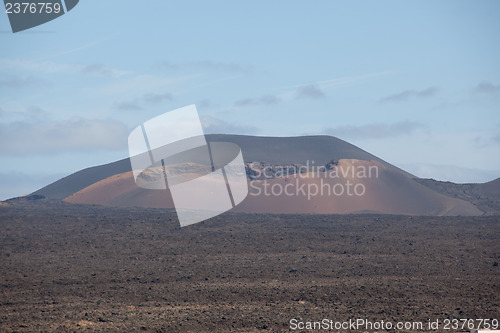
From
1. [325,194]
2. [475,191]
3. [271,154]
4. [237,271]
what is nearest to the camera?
[237,271]

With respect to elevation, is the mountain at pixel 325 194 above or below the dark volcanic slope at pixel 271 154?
below

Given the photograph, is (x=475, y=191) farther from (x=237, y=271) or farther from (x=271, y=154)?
(x=237, y=271)

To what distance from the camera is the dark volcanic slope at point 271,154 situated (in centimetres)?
7819

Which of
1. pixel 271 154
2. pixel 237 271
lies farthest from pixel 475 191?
pixel 237 271

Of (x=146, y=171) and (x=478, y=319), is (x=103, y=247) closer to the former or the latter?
(x=478, y=319)

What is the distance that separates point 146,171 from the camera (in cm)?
5522

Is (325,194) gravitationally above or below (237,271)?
below

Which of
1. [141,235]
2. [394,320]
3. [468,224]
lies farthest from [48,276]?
[468,224]

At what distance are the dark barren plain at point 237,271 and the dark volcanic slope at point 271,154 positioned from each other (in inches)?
1791

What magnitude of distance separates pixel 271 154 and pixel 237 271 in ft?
213

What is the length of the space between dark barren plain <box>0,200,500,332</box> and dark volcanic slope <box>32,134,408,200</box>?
149 ft

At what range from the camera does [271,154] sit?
8456 centimetres

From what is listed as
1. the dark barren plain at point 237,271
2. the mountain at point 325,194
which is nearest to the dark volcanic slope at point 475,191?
the mountain at point 325,194

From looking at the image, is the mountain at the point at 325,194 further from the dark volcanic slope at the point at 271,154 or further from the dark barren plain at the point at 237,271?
the dark volcanic slope at the point at 271,154
